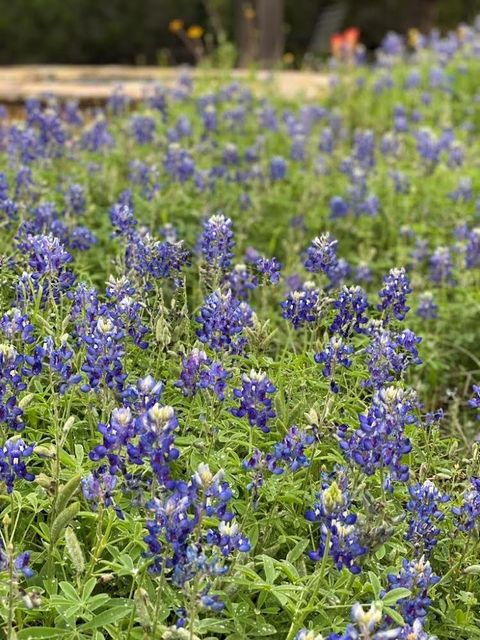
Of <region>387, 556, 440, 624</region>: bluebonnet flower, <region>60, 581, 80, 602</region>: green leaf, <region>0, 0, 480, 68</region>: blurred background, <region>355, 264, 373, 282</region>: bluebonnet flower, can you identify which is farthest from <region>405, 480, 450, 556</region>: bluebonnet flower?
<region>0, 0, 480, 68</region>: blurred background

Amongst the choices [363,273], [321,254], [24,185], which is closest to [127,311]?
[321,254]

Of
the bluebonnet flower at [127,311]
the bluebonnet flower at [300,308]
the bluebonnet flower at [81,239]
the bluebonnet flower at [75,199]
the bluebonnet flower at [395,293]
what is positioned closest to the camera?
the bluebonnet flower at [127,311]

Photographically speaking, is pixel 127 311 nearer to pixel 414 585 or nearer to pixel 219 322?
pixel 219 322

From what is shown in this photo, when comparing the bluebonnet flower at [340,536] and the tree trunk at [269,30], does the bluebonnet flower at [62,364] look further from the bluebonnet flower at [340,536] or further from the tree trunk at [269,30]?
the tree trunk at [269,30]

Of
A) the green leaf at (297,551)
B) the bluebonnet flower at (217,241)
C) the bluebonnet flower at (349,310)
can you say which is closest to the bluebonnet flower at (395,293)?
the bluebonnet flower at (349,310)

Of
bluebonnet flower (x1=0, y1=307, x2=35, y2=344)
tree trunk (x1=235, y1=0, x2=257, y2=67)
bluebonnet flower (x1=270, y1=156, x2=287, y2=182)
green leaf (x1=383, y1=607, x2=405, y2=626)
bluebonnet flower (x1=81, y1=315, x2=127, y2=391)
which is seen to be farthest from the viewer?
tree trunk (x1=235, y1=0, x2=257, y2=67)

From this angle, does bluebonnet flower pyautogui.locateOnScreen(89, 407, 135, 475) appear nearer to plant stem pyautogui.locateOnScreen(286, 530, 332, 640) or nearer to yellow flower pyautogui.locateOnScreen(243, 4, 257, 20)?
plant stem pyautogui.locateOnScreen(286, 530, 332, 640)

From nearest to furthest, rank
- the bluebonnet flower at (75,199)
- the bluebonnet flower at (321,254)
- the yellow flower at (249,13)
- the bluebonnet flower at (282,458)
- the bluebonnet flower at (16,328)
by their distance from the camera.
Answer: the bluebonnet flower at (282,458) → the bluebonnet flower at (16,328) → the bluebonnet flower at (321,254) → the bluebonnet flower at (75,199) → the yellow flower at (249,13)
